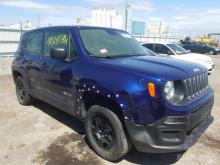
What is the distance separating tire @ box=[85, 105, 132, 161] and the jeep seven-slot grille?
3.14ft

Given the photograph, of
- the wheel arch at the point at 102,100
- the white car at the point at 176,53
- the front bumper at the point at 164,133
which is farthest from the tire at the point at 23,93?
the white car at the point at 176,53

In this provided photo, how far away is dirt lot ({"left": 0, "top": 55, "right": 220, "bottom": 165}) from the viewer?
2848 millimetres

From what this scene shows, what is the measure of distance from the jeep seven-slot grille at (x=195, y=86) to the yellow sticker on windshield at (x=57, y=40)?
211 cm

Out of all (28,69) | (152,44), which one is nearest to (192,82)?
(28,69)

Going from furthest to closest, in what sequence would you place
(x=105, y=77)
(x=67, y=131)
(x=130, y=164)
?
(x=67, y=131) < (x=130, y=164) < (x=105, y=77)

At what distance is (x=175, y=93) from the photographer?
2.41m

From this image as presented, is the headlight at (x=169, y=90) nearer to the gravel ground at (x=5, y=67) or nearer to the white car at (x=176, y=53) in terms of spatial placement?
the white car at (x=176, y=53)

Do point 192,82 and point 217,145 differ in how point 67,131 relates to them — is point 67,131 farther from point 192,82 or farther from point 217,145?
point 217,145

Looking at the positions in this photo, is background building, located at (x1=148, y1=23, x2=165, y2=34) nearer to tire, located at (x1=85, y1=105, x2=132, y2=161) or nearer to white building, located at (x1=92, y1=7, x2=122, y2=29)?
white building, located at (x1=92, y1=7, x2=122, y2=29)

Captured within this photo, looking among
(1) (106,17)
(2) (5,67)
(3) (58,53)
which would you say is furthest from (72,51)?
(1) (106,17)

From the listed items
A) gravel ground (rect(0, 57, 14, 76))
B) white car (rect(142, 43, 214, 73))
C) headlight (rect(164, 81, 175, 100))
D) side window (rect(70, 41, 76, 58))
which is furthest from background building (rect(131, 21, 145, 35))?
headlight (rect(164, 81, 175, 100))

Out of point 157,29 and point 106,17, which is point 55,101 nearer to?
point 106,17

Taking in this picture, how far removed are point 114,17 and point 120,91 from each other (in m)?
38.0

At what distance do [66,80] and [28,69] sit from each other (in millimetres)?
1602
